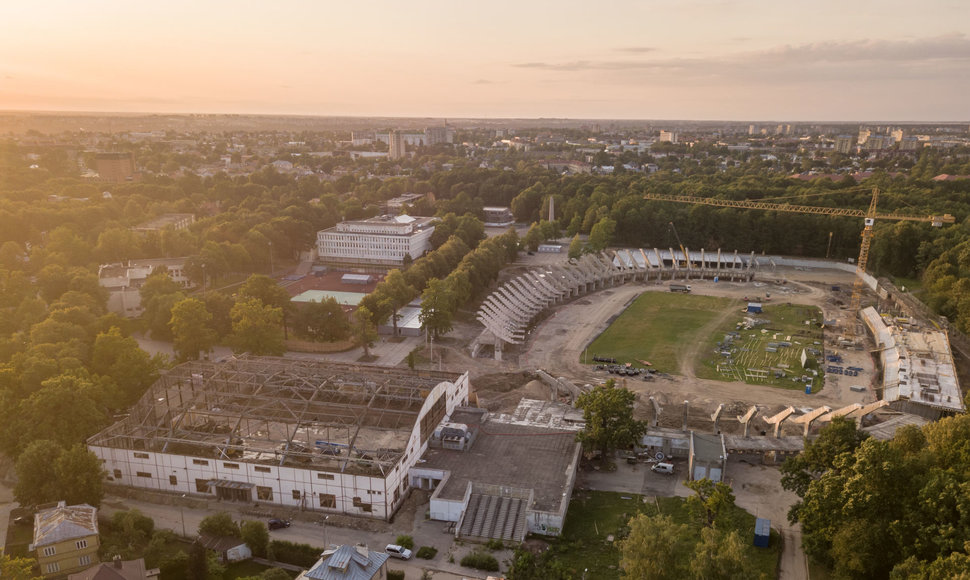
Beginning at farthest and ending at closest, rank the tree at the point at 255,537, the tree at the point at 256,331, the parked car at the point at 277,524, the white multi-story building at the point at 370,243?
the white multi-story building at the point at 370,243 < the tree at the point at 256,331 < the parked car at the point at 277,524 < the tree at the point at 255,537

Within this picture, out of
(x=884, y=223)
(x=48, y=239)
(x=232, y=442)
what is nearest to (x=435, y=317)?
(x=232, y=442)

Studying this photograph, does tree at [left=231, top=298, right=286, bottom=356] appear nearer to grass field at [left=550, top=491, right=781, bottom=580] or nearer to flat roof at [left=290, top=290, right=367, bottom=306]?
flat roof at [left=290, top=290, right=367, bottom=306]

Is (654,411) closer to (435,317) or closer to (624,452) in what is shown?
(624,452)

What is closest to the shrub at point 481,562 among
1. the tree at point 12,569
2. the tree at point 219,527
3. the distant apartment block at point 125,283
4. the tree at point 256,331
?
the tree at point 219,527

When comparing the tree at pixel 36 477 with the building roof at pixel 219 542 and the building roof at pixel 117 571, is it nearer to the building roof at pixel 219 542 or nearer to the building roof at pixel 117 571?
the building roof at pixel 117 571

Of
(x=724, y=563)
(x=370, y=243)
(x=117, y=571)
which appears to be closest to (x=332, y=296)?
(x=370, y=243)

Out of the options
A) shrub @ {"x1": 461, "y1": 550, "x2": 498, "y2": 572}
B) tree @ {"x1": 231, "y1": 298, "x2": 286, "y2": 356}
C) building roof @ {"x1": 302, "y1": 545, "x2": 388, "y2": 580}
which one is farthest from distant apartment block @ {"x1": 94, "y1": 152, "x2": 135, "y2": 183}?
shrub @ {"x1": 461, "y1": 550, "x2": 498, "y2": 572}
